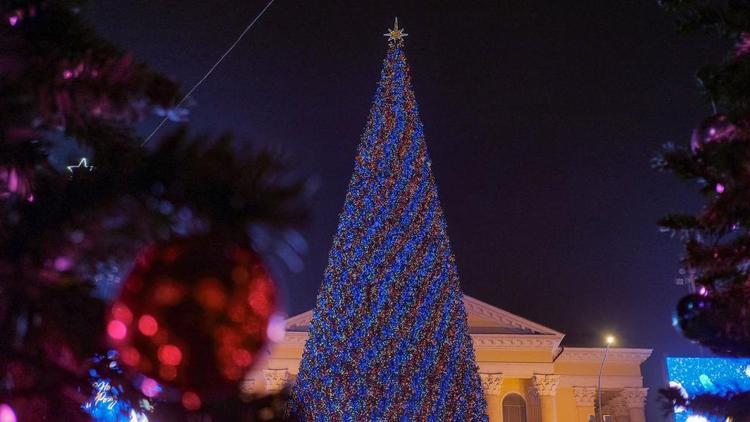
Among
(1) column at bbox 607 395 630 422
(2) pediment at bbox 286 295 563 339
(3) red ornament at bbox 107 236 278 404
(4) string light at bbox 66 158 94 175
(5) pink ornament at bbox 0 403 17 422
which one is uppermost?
(2) pediment at bbox 286 295 563 339

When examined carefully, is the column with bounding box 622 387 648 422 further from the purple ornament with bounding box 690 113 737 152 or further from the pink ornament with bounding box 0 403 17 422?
the pink ornament with bounding box 0 403 17 422

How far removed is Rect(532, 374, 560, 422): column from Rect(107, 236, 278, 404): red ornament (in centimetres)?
2893

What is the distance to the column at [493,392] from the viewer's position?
2758 centimetres

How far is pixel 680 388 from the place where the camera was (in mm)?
3020

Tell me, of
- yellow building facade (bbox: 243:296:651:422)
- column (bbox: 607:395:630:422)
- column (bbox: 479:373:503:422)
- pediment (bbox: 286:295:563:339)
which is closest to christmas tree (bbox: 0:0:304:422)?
yellow building facade (bbox: 243:296:651:422)

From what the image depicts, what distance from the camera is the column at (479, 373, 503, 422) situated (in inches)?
1086

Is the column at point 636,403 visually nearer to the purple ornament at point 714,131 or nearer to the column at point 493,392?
the column at point 493,392

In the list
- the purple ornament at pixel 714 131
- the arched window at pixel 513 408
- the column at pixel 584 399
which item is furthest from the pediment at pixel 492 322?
the purple ornament at pixel 714 131

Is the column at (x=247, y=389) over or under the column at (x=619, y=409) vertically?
over

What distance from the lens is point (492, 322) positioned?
95.7ft

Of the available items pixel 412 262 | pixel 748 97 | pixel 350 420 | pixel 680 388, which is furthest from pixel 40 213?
pixel 412 262

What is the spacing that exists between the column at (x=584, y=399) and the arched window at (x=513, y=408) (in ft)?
9.63

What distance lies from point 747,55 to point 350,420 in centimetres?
845

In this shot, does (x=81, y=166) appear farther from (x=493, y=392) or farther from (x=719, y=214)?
(x=493, y=392)
